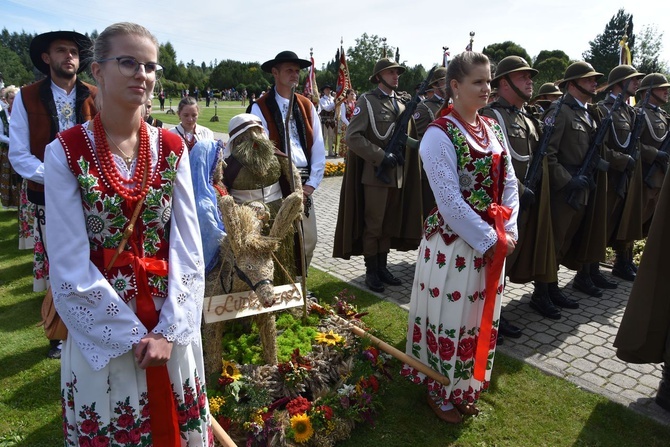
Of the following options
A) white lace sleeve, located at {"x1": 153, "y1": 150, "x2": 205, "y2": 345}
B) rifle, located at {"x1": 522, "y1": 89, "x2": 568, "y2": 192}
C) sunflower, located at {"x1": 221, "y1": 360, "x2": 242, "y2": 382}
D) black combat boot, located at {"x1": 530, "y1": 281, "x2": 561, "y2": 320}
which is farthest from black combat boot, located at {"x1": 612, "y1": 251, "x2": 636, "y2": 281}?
white lace sleeve, located at {"x1": 153, "y1": 150, "x2": 205, "y2": 345}

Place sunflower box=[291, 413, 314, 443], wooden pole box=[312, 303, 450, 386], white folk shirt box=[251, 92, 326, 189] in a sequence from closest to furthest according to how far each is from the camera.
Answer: sunflower box=[291, 413, 314, 443] < wooden pole box=[312, 303, 450, 386] < white folk shirt box=[251, 92, 326, 189]

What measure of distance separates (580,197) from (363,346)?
9.02ft

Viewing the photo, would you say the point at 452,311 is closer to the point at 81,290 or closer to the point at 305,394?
the point at 305,394

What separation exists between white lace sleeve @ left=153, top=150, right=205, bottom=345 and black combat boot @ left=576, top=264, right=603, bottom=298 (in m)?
5.20

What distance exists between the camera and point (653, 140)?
6.22 m

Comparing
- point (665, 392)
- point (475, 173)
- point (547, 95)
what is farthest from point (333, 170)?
point (665, 392)

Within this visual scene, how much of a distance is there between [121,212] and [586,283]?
559cm

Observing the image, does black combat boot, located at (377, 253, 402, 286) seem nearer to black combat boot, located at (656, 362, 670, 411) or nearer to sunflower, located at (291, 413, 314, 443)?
black combat boot, located at (656, 362, 670, 411)

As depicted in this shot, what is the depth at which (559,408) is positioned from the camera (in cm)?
350

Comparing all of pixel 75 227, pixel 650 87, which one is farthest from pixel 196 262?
pixel 650 87

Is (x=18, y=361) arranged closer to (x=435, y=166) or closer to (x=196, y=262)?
(x=196, y=262)

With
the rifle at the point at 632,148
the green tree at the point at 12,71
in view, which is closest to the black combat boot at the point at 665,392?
the rifle at the point at 632,148

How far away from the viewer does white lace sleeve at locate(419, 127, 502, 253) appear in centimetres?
299

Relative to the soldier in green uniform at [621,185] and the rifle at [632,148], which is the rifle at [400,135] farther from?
the rifle at [632,148]
